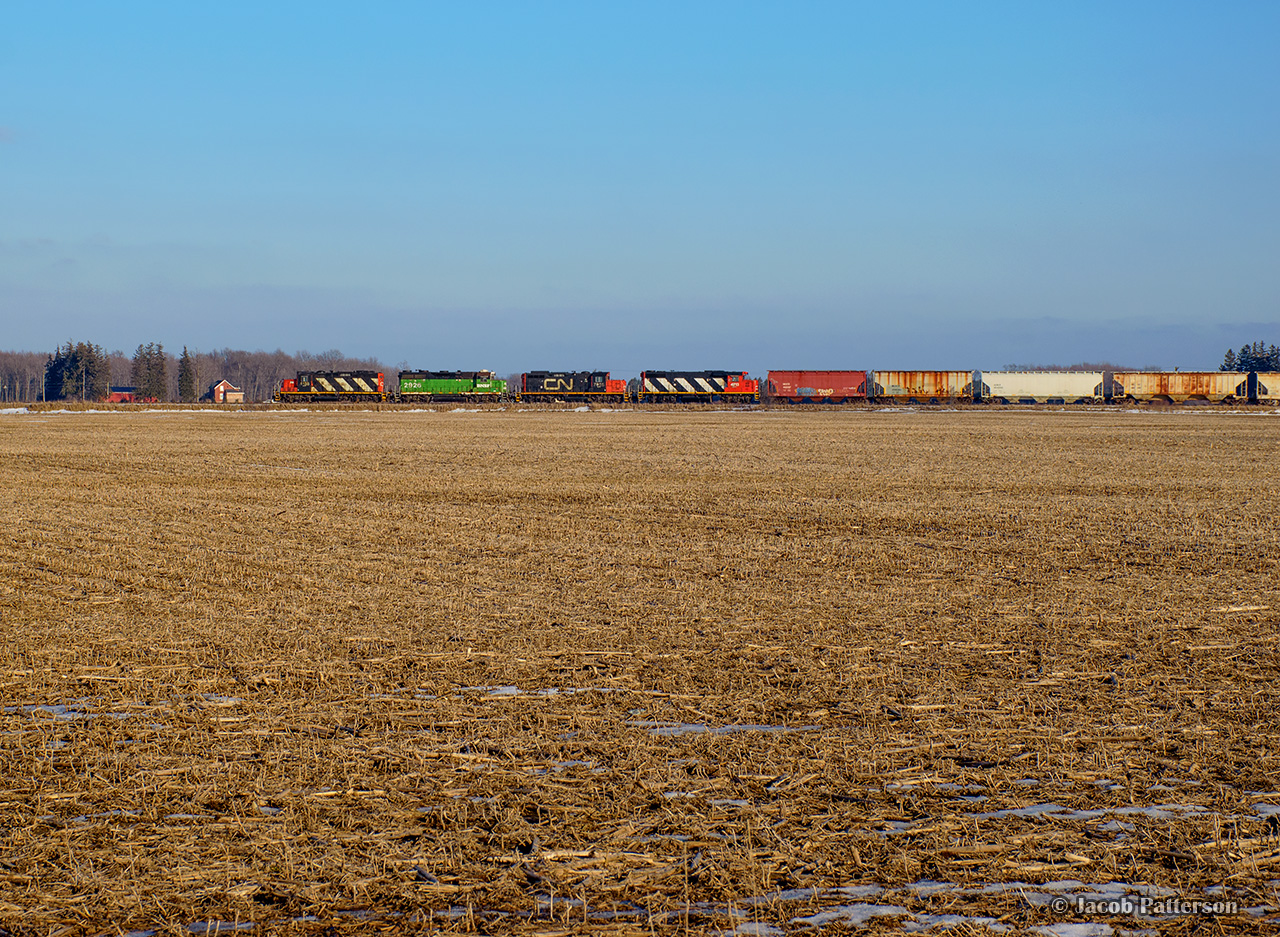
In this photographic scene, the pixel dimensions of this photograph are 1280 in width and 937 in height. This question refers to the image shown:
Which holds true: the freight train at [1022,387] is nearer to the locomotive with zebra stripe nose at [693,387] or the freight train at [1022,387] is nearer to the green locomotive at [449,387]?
the locomotive with zebra stripe nose at [693,387]

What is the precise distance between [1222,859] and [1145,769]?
3.57 feet

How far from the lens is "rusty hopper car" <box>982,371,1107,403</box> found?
86062 millimetres

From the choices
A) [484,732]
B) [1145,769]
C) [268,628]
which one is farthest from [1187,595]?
[268,628]

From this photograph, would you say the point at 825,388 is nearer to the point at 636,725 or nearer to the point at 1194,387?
the point at 1194,387

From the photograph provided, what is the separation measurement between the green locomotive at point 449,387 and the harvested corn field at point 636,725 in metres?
73.1

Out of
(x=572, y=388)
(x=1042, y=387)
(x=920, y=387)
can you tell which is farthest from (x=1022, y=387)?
(x=572, y=388)

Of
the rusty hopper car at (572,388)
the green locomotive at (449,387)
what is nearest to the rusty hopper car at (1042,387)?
the rusty hopper car at (572,388)

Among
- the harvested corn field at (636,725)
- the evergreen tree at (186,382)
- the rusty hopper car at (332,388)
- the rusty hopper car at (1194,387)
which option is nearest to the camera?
the harvested corn field at (636,725)

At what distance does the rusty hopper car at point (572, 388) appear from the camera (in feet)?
289

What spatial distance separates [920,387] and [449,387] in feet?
126

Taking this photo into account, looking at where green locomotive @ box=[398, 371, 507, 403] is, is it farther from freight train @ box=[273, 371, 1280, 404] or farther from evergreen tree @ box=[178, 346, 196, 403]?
evergreen tree @ box=[178, 346, 196, 403]

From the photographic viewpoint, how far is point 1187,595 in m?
10.2

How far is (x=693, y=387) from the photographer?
3474 inches

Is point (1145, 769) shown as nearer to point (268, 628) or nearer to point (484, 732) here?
point (484, 732)
